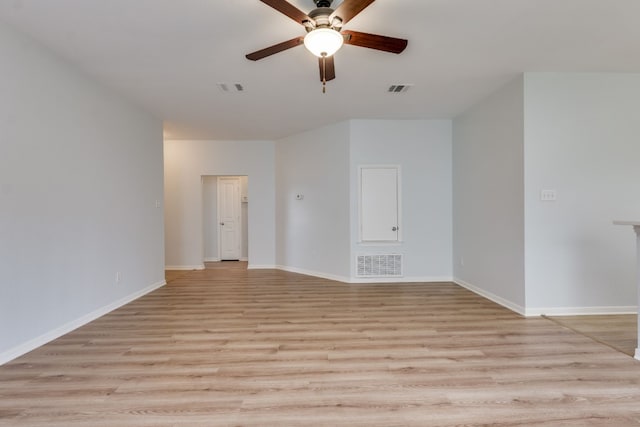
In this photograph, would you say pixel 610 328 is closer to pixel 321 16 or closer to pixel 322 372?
pixel 322 372

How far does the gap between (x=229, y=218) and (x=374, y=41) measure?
6385 mm

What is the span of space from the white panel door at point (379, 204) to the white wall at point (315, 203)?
283mm

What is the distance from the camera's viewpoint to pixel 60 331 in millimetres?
2957

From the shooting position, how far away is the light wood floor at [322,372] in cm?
180

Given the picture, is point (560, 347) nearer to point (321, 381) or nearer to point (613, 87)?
point (321, 381)

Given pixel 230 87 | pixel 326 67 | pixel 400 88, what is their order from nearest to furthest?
pixel 326 67
pixel 230 87
pixel 400 88

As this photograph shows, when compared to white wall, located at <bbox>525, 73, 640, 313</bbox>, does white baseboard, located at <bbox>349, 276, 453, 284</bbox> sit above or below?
below

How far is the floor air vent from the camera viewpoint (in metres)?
5.17

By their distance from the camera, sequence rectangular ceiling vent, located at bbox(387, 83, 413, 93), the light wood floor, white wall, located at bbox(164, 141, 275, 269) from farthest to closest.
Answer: white wall, located at bbox(164, 141, 275, 269) → rectangular ceiling vent, located at bbox(387, 83, 413, 93) → the light wood floor

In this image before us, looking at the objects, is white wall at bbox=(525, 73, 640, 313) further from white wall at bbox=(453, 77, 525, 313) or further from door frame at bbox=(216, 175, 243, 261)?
door frame at bbox=(216, 175, 243, 261)

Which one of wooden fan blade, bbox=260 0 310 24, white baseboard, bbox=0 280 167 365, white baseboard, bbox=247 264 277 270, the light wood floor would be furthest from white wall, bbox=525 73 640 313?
white baseboard, bbox=0 280 167 365

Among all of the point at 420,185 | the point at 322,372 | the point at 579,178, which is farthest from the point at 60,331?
the point at 579,178

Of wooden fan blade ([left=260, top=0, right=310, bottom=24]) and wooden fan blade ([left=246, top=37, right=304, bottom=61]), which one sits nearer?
wooden fan blade ([left=260, top=0, right=310, bottom=24])

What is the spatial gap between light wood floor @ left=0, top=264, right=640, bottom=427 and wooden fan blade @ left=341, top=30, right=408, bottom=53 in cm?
236
